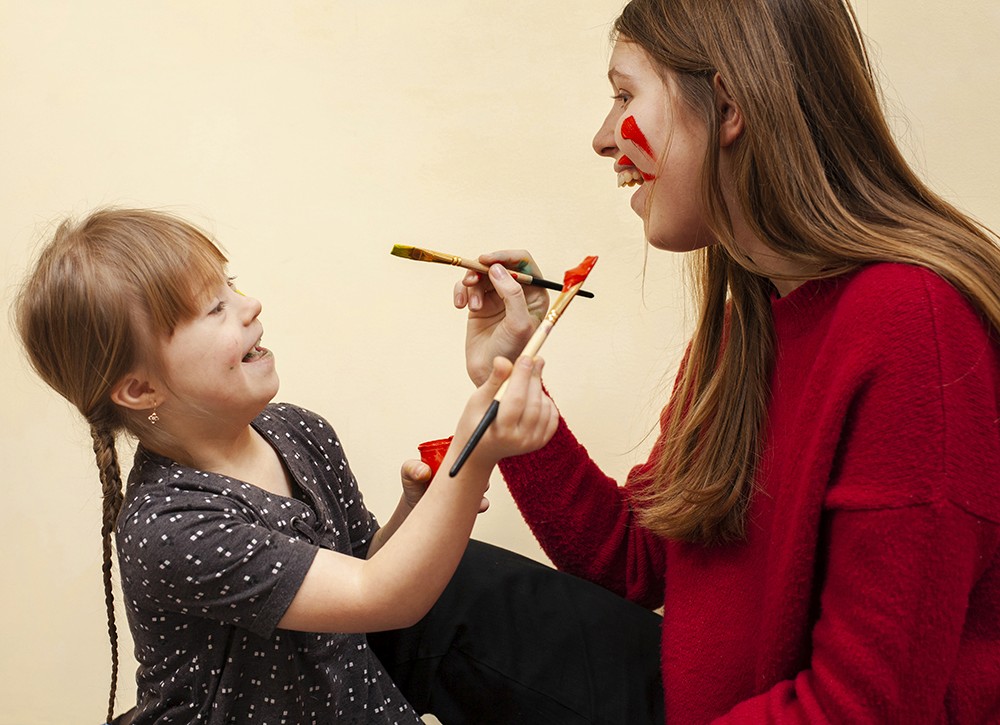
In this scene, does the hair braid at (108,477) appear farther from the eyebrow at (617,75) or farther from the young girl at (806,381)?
the eyebrow at (617,75)

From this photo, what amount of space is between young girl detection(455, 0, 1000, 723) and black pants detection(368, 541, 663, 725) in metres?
0.07

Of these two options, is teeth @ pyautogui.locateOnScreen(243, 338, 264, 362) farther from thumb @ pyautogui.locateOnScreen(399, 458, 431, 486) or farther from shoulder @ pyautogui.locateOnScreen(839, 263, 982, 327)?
shoulder @ pyautogui.locateOnScreen(839, 263, 982, 327)

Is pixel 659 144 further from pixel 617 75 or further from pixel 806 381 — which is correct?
pixel 806 381

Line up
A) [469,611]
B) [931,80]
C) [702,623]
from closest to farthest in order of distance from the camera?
1. [702,623]
2. [469,611]
3. [931,80]

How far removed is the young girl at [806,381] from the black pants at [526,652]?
0.07 m

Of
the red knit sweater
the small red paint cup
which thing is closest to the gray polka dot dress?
the small red paint cup

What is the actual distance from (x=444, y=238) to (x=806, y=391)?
0.72 m

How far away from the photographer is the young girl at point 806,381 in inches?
29.1

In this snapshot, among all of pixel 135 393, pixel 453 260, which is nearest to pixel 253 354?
pixel 135 393

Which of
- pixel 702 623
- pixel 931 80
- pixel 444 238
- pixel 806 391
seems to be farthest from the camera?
pixel 444 238

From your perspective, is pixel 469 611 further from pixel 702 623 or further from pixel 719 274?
pixel 719 274

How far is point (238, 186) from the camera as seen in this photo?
1504mm

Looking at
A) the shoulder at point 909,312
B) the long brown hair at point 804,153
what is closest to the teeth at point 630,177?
the long brown hair at point 804,153

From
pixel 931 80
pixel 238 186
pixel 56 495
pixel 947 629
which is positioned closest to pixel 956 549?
pixel 947 629
